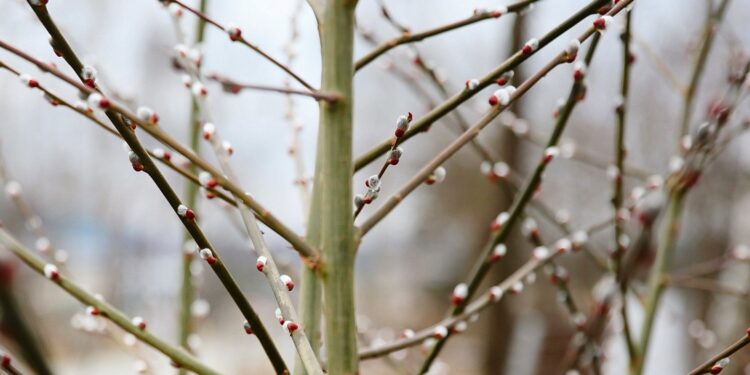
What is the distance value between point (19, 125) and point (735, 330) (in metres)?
4.95

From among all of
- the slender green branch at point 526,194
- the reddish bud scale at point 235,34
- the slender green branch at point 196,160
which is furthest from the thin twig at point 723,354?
the reddish bud scale at point 235,34

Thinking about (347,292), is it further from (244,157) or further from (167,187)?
(244,157)

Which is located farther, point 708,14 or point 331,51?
point 708,14

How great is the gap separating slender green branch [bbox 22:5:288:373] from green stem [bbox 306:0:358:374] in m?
0.05

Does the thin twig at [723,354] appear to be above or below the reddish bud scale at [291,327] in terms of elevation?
below

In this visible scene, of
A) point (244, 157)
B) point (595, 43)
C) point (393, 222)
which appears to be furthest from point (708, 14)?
point (393, 222)

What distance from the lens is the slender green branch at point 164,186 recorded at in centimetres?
50

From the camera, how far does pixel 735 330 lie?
2373mm

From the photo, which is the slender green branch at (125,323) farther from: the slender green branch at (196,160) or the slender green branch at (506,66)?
the slender green branch at (506,66)

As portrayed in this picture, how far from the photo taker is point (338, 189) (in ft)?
1.92

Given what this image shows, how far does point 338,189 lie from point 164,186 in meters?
0.14

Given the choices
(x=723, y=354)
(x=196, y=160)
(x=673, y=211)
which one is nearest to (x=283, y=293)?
(x=196, y=160)

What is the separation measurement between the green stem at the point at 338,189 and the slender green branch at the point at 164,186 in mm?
53

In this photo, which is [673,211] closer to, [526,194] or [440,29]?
[526,194]
